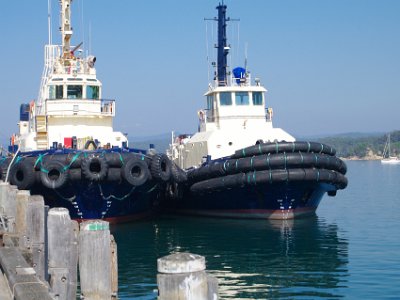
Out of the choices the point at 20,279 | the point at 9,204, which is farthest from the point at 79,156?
the point at 20,279

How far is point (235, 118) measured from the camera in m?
29.5

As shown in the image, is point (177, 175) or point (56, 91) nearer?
point (177, 175)

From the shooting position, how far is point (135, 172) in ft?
75.4

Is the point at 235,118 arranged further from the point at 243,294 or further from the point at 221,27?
the point at 243,294

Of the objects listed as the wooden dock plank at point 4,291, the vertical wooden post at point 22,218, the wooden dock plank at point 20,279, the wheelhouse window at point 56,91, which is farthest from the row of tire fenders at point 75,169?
the wooden dock plank at point 4,291

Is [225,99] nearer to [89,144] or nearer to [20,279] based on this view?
[89,144]

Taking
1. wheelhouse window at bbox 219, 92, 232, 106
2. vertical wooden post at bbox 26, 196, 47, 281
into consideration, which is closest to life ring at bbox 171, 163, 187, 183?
wheelhouse window at bbox 219, 92, 232, 106

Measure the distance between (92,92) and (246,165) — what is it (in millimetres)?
8732

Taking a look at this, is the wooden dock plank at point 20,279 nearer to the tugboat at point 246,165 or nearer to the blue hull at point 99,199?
the blue hull at point 99,199

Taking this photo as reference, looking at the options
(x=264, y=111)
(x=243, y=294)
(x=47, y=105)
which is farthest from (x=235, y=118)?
(x=243, y=294)

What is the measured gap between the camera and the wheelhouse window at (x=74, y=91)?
28.5 m

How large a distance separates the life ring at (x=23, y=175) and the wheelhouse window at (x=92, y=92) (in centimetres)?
695

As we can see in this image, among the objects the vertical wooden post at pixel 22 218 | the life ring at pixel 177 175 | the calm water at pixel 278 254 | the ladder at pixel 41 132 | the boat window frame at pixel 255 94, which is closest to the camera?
the vertical wooden post at pixel 22 218

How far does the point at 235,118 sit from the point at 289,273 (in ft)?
45.9
